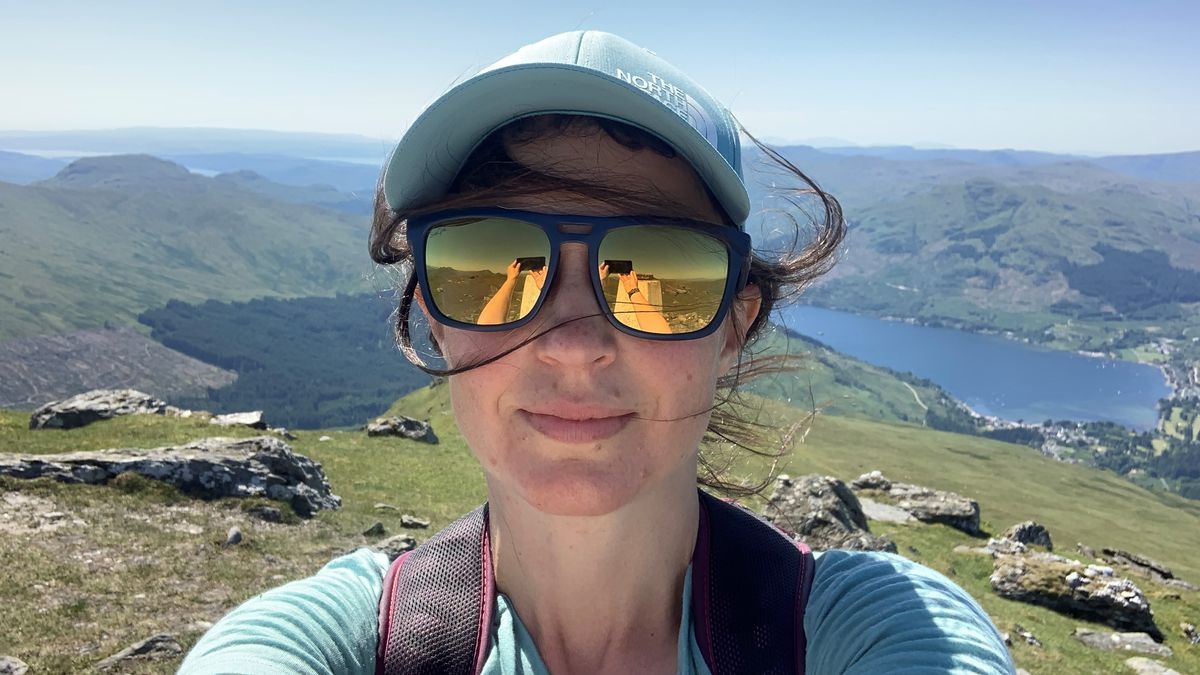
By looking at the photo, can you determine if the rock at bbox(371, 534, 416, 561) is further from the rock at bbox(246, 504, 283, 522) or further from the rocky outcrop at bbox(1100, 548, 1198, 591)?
the rocky outcrop at bbox(1100, 548, 1198, 591)

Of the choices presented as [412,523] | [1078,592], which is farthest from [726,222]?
[1078,592]

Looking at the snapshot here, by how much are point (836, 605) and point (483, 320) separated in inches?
78.3

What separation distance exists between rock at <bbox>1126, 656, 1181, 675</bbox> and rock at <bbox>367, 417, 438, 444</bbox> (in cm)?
3426

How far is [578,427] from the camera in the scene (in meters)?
2.85

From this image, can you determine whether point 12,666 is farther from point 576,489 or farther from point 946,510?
point 946,510

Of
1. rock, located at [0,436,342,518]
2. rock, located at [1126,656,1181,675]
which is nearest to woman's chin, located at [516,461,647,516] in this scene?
rock, located at [0,436,342,518]

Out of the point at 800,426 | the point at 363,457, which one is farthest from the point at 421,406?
the point at 800,426

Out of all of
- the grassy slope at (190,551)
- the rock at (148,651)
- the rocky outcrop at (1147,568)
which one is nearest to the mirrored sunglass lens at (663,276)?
the grassy slope at (190,551)

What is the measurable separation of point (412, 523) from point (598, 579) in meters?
22.8

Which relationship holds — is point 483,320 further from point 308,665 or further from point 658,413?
point 308,665

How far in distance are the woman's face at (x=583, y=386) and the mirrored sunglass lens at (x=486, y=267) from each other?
94 millimetres

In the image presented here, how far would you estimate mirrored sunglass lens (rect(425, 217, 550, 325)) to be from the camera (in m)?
3.15

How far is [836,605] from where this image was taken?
9.47ft

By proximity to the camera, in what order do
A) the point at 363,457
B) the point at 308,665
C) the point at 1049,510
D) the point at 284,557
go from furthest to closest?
the point at 1049,510 < the point at 363,457 < the point at 284,557 < the point at 308,665
